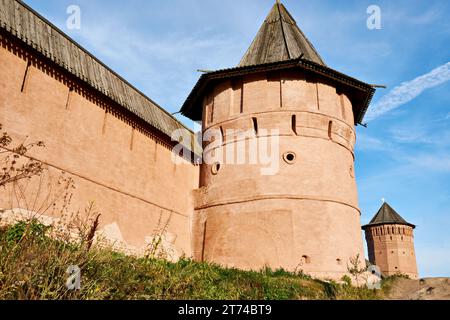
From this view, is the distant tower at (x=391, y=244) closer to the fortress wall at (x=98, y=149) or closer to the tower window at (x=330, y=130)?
the tower window at (x=330, y=130)

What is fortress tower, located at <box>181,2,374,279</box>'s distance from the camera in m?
11.4

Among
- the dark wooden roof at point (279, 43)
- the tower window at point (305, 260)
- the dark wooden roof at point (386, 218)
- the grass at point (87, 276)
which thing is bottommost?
the grass at point (87, 276)

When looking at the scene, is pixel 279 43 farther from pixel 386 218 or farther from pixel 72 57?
pixel 386 218

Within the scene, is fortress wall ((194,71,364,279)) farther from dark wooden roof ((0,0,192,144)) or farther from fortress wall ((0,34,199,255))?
dark wooden roof ((0,0,192,144))


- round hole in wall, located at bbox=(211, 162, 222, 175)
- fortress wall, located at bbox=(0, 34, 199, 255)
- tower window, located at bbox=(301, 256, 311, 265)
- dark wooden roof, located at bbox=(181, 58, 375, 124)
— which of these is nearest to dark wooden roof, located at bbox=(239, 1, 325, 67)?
dark wooden roof, located at bbox=(181, 58, 375, 124)

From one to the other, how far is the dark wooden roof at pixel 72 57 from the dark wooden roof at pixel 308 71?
209 cm

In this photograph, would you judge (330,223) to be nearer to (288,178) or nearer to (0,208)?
(288,178)

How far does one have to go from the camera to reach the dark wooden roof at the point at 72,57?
9102 millimetres

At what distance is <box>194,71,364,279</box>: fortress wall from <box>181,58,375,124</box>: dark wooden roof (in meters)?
0.36

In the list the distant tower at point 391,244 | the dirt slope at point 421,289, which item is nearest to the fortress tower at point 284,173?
the dirt slope at point 421,289

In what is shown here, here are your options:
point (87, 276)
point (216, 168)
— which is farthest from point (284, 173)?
point (87, 276)

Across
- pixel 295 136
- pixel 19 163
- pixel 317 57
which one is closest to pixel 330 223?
pixel 295 136

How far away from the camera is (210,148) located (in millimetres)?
A: 14336
